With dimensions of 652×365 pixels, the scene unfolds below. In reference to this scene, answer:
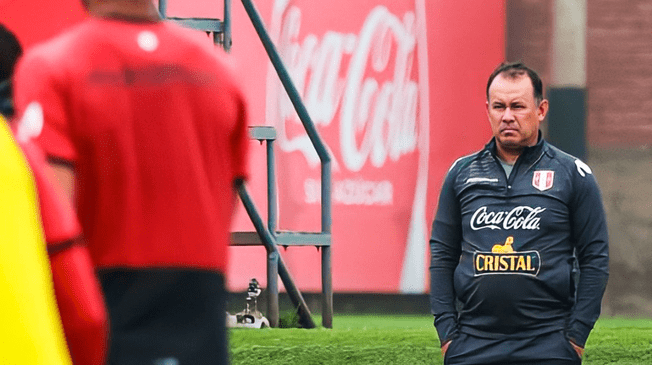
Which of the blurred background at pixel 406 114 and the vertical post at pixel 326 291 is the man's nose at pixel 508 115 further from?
the blurred background at pixel 406 114

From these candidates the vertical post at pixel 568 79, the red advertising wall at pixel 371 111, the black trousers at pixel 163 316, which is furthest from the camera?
the vertical post at pixel 568 79

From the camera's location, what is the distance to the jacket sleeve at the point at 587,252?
4973 millimetres

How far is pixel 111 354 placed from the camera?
3.15 m

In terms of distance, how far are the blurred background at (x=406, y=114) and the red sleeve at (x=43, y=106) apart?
10.0 meters

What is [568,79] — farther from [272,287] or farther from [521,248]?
[521,248]

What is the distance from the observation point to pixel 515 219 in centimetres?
500

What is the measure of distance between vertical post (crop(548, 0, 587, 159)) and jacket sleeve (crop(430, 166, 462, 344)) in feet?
29.9

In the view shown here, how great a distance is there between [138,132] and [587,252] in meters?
2.28

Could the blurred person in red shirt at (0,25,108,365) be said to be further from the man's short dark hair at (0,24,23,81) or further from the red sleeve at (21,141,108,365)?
the man's short dark hair at (0,24,23,81)

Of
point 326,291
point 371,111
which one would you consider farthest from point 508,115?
point 371,111

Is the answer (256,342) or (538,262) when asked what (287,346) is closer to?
(256,342)

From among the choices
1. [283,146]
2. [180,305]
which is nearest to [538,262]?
[180,305]

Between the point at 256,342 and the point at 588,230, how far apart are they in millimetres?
3076

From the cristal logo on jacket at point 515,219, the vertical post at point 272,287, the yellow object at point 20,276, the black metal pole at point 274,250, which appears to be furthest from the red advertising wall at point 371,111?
the yellow object at point 20,276
